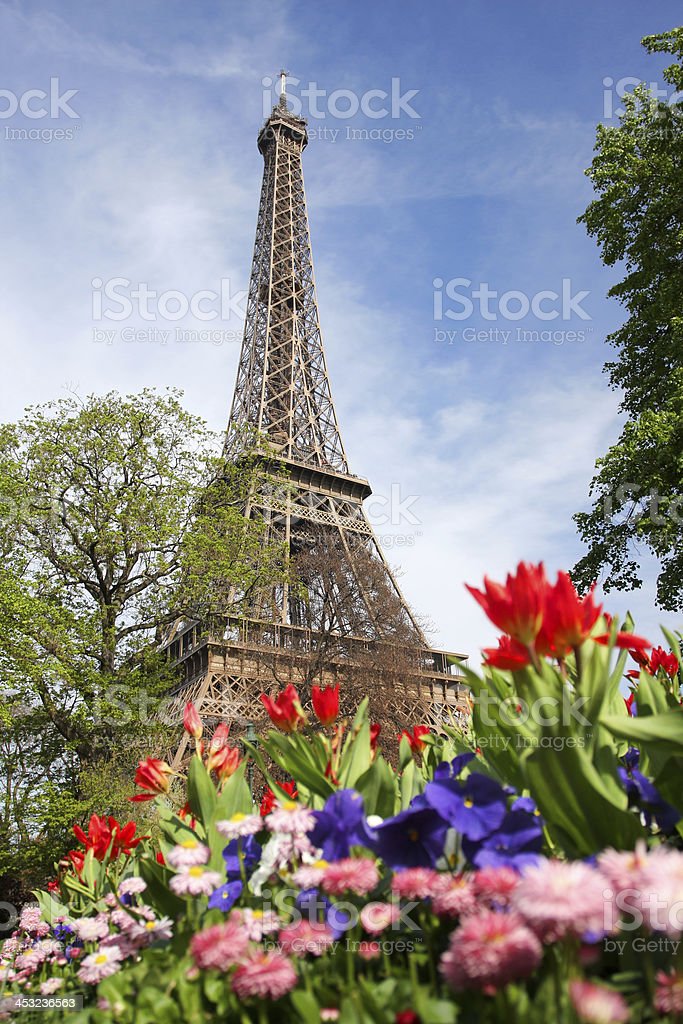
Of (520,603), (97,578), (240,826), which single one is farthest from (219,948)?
(97,578)

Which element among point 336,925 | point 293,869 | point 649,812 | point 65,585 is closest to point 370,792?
point 293,869

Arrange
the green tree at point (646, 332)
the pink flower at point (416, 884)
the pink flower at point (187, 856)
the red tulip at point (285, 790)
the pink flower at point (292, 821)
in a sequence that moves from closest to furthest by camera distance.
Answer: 1. the pink flower at point (416, 884)
2. the pink flower at point (292, 821)
3. the pink flower at point (187, 856)
4. the red tulip at point (285, 790)
5. the green tree at point (646, 332)

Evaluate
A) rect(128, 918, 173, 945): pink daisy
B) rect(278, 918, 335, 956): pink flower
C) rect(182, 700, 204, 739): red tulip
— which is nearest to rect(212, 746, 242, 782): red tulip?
rect(182, 700, 204, 739): red tulip

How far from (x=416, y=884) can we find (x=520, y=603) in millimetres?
593

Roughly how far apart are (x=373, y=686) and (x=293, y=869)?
19637mm

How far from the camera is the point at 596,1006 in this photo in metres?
1.00

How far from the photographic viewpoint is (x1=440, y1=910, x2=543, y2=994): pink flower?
3.67 ft

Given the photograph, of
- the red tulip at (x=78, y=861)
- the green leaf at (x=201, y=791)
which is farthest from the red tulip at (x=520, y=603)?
the red tulip at (x=78, y=861)

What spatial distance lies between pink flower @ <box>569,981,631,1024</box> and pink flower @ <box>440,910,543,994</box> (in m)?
0.11

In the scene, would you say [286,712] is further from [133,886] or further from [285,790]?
[133,886]

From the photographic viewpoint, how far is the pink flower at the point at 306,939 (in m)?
1.44

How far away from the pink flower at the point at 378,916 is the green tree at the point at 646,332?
37.2ft

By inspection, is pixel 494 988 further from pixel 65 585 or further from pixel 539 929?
pixel 65 585

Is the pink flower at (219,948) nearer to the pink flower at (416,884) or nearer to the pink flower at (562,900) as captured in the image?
the pink flower at (416,884)
